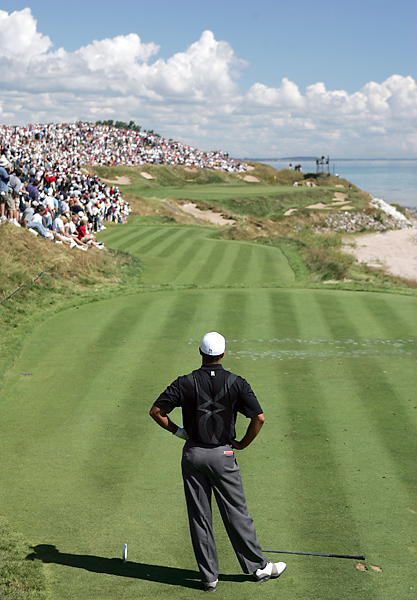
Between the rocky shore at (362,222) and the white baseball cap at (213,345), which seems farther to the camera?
the rocky shore at (362,222)

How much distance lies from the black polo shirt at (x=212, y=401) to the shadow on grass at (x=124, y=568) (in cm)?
132

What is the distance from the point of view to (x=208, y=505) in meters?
5.80

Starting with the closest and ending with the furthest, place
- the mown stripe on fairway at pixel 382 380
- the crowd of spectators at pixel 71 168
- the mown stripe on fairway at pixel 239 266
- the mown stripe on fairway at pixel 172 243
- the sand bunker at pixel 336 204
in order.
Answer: the mown stripe on fairway at pixel 382 380
the crowd of spectators at pixel 71 168
the mown stripe on fairway at pixel 239 266
the mown stripe on fairway at pixel 172 243
the sand bunker at pixel 336 204

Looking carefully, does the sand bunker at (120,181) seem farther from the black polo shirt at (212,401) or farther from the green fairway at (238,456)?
the black polo shirt at (212,401)

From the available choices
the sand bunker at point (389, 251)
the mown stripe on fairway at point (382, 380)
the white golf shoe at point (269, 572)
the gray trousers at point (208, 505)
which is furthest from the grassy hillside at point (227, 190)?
the white golf shoe at point (269, 572)

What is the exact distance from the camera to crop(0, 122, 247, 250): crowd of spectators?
2284 cm

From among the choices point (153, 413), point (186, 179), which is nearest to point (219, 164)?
point (186, 179)

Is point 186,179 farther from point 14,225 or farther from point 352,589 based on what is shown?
point 352,589

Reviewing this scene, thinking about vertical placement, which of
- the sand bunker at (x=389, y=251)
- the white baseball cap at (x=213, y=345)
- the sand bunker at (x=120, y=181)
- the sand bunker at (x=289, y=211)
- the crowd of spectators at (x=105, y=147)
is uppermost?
the crowd of spectators at (x=105, y=147)

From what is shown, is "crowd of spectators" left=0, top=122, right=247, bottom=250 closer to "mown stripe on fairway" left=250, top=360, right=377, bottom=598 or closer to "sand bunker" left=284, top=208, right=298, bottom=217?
"mown stripe on fairway" left=250, top=360, right=377, bottom=598

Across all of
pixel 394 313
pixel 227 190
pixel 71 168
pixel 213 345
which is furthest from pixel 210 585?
pixel 227 190

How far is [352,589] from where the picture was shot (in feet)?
18.7

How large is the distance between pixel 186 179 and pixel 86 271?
72.1 metres

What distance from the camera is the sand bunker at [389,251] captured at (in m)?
41.4
